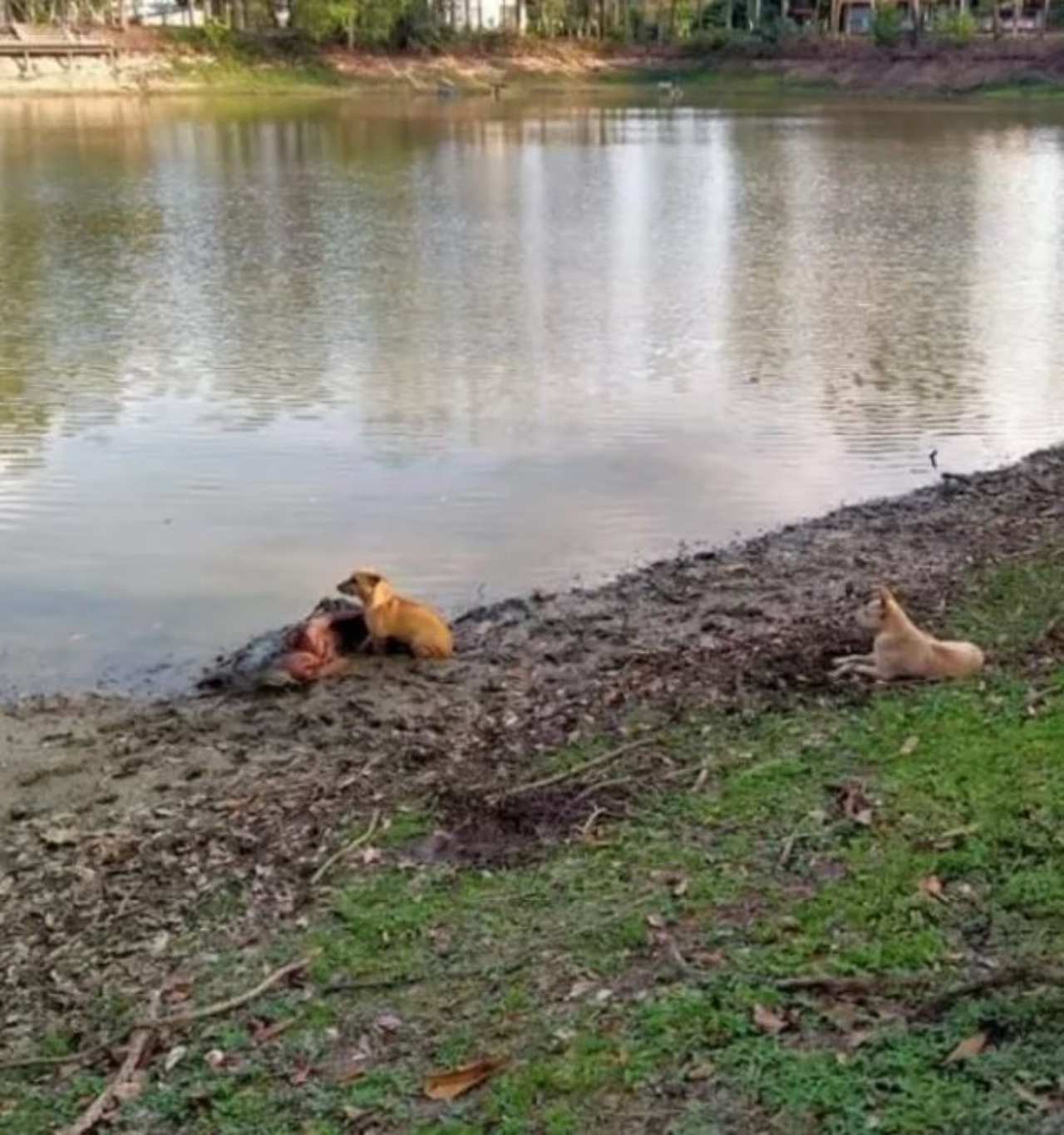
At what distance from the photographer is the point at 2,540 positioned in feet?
35.3

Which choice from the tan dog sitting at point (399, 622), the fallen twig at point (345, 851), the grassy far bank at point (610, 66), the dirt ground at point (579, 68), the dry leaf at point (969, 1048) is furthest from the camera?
the grassy far bank at point (610, 66)

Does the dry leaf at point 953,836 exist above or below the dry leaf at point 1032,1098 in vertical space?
below

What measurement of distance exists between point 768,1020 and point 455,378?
11865mm

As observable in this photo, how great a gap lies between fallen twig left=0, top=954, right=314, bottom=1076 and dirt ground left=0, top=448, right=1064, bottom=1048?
181mm

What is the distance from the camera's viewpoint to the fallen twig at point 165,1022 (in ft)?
15.1

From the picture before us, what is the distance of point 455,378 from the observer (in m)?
15.6

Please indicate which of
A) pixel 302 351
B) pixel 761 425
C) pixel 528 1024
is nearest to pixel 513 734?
pixel 528 1024

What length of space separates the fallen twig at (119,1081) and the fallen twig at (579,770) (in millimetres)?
1756

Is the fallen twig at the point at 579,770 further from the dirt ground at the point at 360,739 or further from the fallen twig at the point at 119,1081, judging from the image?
the fallen twig at the point at 119,1081

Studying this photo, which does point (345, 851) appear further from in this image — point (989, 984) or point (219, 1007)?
point (989, 984)

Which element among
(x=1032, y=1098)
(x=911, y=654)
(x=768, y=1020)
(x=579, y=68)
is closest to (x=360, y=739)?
(x=911, y=654)

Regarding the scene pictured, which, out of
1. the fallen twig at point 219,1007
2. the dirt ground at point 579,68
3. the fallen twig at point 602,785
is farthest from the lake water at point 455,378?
the dirt ground at point 579,68

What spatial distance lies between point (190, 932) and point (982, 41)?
7750 cm

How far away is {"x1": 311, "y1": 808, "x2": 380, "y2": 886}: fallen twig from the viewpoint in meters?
5.66
